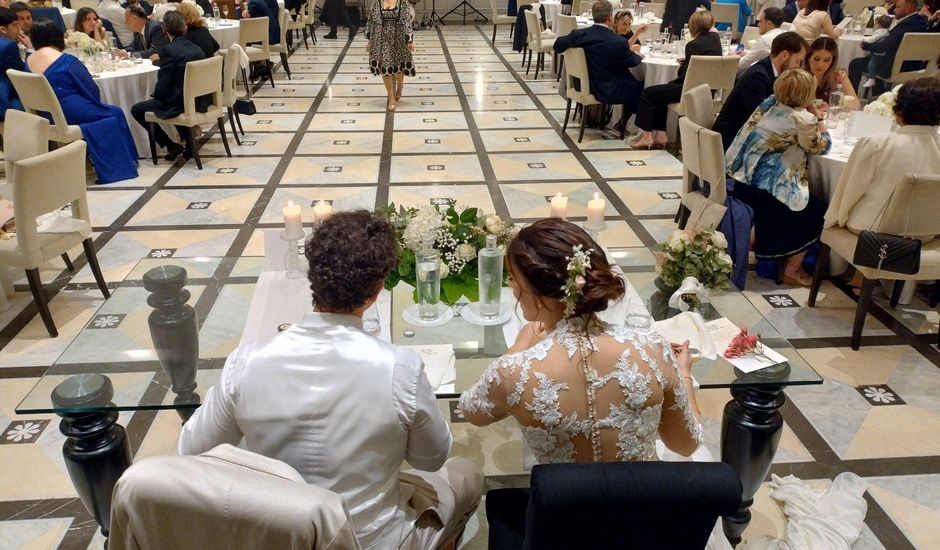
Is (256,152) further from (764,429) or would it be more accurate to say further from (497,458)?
(764,429)

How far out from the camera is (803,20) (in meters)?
6.27

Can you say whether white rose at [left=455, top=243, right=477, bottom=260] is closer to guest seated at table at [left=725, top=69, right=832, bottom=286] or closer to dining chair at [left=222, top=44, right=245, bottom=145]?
guest seated at table at [left=725, top=69, right=832, bottom=286]

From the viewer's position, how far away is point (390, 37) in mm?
7598

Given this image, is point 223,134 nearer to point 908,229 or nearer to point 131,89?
point 131,89

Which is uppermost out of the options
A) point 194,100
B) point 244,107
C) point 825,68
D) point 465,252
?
point 825,68

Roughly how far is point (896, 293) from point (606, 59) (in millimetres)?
3388

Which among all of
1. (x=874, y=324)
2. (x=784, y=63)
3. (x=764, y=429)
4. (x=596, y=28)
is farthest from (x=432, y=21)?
(x=764, y=429)

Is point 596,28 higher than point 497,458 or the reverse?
higher

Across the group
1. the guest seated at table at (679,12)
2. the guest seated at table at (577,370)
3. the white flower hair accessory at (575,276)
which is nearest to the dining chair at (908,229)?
the guest seated at table at (577,370)

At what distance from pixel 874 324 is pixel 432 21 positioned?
41.5ft

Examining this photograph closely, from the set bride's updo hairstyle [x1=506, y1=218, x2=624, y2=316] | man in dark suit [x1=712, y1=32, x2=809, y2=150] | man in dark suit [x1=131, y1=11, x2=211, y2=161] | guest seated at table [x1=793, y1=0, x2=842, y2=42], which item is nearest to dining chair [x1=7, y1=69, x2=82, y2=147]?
man in dark suit [x1=131, y1=11, x2=211, y2=161]

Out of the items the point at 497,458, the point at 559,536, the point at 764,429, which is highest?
the point at 559,536

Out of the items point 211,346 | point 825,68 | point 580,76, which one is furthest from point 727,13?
point 211,346

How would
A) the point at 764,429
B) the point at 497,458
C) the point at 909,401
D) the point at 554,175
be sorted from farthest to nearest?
the point at 554,175
the point at 909,401
the point at 497,458
the point at 764,429
